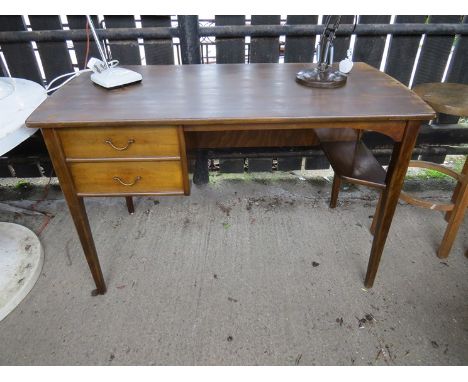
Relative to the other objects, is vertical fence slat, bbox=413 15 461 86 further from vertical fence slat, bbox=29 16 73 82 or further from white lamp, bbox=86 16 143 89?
vertical fence slat, bbox=29 16 73 82

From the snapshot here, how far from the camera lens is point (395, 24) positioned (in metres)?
1.83

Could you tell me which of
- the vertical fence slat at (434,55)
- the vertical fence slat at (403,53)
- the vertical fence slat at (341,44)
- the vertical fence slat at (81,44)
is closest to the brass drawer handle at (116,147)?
the vertical fence slat at (81,44)

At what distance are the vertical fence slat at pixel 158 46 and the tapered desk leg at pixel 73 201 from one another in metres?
1.02

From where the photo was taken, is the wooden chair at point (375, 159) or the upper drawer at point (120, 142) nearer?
the upper drawer at point (120, 142)

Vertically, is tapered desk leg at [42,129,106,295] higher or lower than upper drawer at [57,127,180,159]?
lower

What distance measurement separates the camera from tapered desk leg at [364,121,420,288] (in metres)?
1.13

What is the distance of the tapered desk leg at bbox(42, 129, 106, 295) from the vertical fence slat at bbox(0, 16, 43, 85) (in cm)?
111

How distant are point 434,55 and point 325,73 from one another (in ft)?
3.41

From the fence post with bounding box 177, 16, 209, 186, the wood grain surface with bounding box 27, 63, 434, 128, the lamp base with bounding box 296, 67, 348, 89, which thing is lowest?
the wood grain surface with bounding box 27, 63, 434, 128

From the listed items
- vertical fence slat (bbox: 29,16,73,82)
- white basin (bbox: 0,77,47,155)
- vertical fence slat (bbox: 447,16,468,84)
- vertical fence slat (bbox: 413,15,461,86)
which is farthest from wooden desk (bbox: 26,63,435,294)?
vertical fence slat (bbox: 447,16,468,84)

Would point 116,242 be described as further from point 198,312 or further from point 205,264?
point 198,312

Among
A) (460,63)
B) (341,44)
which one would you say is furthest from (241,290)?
(460,63)

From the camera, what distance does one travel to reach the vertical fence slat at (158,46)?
1.82 m

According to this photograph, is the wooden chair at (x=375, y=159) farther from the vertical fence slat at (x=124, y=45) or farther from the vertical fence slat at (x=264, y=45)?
the vertical fence slat at (x=124, y=45)
